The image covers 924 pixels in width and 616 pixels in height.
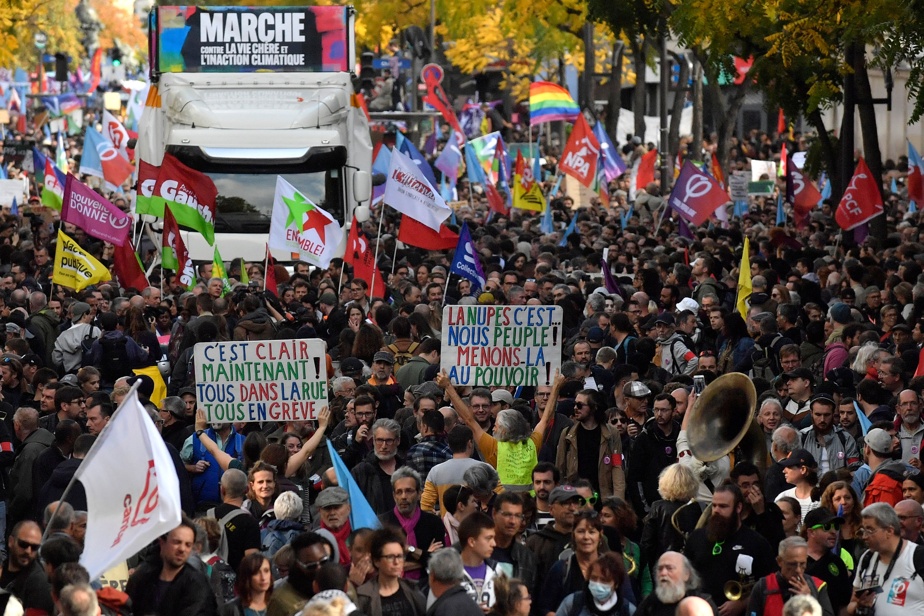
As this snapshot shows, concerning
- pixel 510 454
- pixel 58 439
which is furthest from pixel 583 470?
pixel 58 439

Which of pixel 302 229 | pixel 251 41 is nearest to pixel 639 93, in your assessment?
pixel 251 41

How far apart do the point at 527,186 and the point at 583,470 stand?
16.5 meters

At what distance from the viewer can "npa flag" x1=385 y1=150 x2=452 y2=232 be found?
19188mm

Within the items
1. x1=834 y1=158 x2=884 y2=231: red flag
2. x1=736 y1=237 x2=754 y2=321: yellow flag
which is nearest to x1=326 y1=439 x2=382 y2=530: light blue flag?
x1=736 y1=237 x2=754 y2=321: yellow flag

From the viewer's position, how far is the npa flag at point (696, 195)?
→ 23562mm

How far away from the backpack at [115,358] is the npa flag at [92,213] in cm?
490

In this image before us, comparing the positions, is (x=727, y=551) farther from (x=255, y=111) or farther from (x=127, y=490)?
(x=255, y=111)

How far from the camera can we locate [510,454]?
427 inches

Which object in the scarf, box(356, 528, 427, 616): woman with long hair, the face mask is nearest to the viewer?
box(356, 528, 427, 616): woman with long hair

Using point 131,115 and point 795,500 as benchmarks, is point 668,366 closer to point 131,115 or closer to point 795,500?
point 795,500

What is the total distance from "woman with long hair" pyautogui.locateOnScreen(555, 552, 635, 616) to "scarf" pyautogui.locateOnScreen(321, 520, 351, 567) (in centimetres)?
137

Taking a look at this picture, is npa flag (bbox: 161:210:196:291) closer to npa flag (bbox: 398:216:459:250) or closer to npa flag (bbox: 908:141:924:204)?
npa flag (bbox: 398:216:459:250)

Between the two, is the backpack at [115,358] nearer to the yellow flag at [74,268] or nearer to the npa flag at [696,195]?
the yellow flag at [74,268]

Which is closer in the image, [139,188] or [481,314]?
[481,314]
